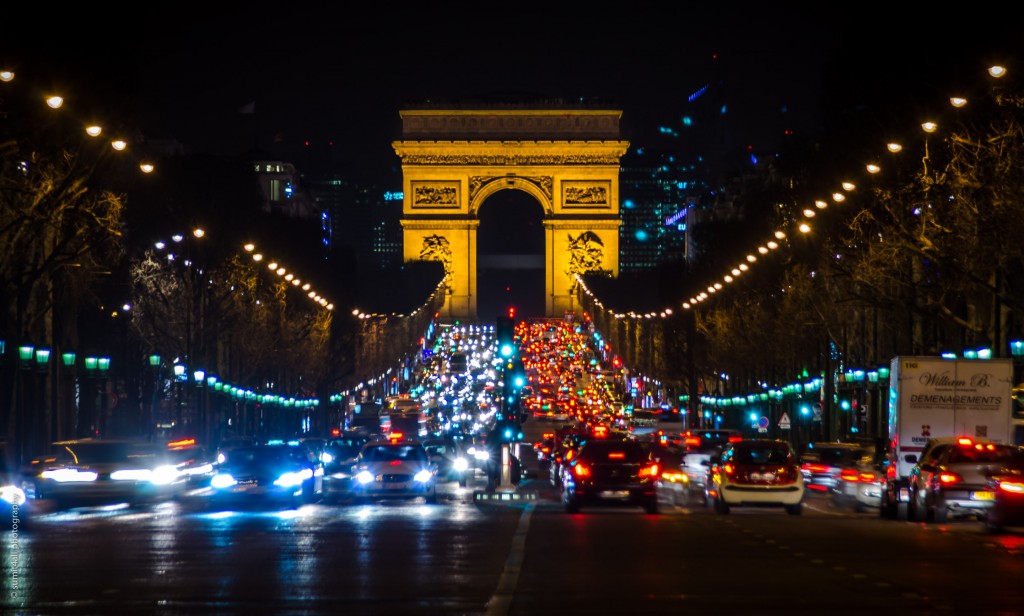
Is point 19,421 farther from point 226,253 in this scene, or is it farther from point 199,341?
point 226,253

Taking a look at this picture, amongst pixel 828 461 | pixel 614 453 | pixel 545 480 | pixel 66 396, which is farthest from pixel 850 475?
pixel 66 396

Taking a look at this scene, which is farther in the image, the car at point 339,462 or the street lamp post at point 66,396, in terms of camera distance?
the street lamp post at point 66,396

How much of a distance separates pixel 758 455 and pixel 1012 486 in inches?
328

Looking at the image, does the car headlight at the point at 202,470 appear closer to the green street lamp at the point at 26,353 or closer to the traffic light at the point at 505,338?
the traffic light at the point at 505,338

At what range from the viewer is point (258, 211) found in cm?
11450

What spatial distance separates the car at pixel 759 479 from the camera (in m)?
37.7

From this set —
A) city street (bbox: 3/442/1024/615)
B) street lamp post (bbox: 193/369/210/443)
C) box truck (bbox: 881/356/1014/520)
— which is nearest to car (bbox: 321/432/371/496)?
city street (bbox: 3/442/1024/615)

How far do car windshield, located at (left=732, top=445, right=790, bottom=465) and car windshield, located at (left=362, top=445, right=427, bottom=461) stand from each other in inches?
324

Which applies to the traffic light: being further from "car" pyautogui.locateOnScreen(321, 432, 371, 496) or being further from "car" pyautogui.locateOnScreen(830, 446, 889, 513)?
"car" pyautogui.locateOnScreen(830, 446, 889, 513)

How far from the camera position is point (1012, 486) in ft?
101

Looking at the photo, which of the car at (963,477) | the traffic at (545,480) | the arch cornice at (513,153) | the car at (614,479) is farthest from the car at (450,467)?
the arch cornice at (513,153)


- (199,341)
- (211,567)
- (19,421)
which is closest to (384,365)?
(199,341)

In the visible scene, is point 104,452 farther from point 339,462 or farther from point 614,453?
point 339,462

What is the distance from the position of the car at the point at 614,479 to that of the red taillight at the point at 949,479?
6.19 m
